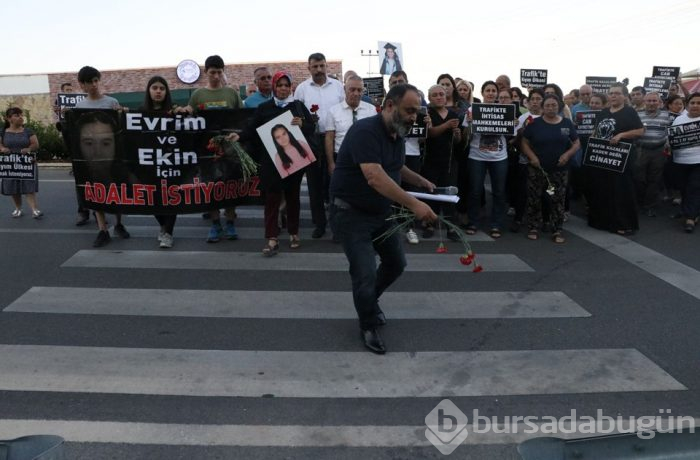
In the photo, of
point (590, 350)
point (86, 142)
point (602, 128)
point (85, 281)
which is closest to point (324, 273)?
point (85, 281)

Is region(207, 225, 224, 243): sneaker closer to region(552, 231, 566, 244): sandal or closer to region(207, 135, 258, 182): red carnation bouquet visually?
region(207, 135, 258, 182): red carnation bouquet

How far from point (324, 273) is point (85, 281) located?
249 centimetres

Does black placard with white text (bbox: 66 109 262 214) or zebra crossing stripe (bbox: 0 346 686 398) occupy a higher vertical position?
black placard with white text (bbox: 66 109 262 214)

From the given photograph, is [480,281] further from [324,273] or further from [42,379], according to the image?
[42,379]

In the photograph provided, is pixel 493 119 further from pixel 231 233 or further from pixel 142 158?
pixel 142 158

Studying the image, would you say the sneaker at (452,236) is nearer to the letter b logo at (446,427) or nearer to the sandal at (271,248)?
the sandal at (271,248)

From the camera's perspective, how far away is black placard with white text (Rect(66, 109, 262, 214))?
282 inches

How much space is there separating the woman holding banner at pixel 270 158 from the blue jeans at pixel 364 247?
2533mm

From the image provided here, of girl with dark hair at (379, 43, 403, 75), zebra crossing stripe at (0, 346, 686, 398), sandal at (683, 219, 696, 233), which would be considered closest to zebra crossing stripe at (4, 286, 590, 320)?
zebra crossing stripe at (0, 346, 686, 398)

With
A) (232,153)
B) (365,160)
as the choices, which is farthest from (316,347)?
(232,153)

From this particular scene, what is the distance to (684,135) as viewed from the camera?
27.7 feet

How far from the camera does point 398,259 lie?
448cm

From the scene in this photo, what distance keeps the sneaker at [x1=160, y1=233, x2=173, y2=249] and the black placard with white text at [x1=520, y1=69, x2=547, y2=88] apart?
9.46 m

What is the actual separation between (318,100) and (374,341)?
416 centimetres
